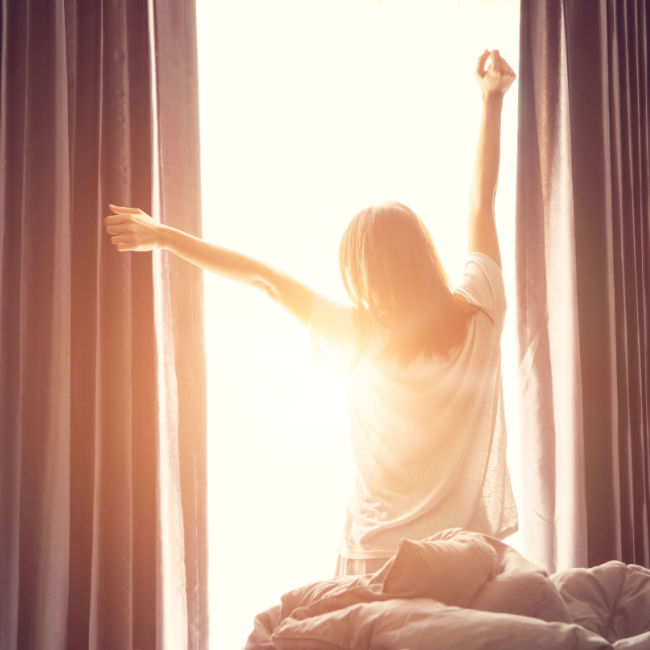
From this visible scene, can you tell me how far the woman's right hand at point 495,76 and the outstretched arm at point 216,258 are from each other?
0.67 metres

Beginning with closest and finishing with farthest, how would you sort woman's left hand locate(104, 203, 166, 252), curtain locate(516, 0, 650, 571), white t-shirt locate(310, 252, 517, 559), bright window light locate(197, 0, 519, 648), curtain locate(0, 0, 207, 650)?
white t-shirt locate(310, 252, 517, 559), woman's left hand locate(104, 203, 166, 252), curtain locate(0, 0, 207, 650), bright window light locate(197, 0, 519, 648), curtain locate(516, 0, 650, 571)

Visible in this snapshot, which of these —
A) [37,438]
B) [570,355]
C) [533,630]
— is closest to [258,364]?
[37,438]

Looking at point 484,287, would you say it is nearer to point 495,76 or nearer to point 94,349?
point 495,76

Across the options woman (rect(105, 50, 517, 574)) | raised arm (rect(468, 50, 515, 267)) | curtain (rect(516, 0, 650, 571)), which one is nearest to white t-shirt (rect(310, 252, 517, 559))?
woman (rect(105, 50, 517, 574))

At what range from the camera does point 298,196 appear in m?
2.22

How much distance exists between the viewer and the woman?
4.48 feet

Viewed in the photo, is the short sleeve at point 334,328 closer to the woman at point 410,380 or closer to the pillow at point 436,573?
the woman at point 410,380

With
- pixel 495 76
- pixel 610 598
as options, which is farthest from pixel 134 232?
pixel 610 598

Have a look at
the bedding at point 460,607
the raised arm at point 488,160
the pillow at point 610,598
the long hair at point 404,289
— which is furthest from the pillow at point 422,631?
the raised arm at point 488,160

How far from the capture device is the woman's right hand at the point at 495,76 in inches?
64.9

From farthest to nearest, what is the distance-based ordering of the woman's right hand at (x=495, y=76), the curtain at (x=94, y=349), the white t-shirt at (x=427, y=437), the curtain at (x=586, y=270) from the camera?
the curtain at (x=586, y=270) < the curtain at (x=94, y=349) < the woman's right hand at (x=495, y=76) < the white t-shirt at (x=427, y=437)

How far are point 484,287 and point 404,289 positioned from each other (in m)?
0.18

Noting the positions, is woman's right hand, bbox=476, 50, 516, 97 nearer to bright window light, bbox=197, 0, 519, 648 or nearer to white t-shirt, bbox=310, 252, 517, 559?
white t-shirt, bbox=310, 252, 517, 559

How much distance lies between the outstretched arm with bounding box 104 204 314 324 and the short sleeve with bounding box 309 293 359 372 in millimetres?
23
